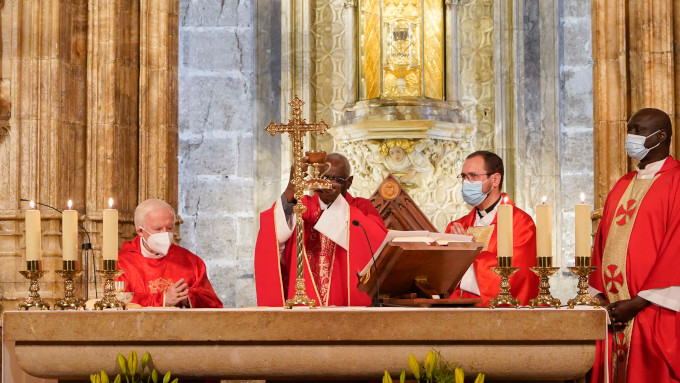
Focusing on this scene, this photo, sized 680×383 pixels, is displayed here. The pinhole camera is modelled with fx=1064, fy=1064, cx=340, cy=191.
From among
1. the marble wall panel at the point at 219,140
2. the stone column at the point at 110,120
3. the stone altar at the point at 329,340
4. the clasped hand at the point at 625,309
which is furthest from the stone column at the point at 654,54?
the marble wall panel at the point at 219,140

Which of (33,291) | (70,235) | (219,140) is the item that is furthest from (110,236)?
(219,140)

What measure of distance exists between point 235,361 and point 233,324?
140 mm

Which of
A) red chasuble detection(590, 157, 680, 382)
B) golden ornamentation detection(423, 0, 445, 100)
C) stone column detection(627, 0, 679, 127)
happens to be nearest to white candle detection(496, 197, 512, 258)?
red chasuble detection(590, 157, 680, 382)

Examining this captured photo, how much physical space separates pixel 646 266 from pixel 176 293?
2381 mm

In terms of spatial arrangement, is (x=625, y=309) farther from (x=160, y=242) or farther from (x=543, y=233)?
(x=160, y=242)

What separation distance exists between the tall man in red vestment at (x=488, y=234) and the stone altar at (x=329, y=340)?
1.78m

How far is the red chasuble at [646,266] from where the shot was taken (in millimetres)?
5137

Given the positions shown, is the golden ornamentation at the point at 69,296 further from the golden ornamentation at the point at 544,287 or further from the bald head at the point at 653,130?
the bald head at the point at 653,130

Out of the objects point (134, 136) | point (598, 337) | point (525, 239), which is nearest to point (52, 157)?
point (134, 136)

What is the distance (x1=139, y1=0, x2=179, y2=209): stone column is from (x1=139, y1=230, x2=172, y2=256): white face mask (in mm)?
2265

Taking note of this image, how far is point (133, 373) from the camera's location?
380 cm

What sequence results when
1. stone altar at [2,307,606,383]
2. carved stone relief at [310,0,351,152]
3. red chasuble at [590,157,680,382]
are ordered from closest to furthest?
stone altar at [2,307,606,383] → red chasuble at [590,157,680,382] → carved stone relief at [310,0,351,152]

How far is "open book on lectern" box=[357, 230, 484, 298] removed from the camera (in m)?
4.48

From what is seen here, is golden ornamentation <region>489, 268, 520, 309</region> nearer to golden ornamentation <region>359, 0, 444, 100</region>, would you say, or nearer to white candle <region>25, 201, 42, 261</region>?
white candle <region>25, 201, 42, 261</region>
